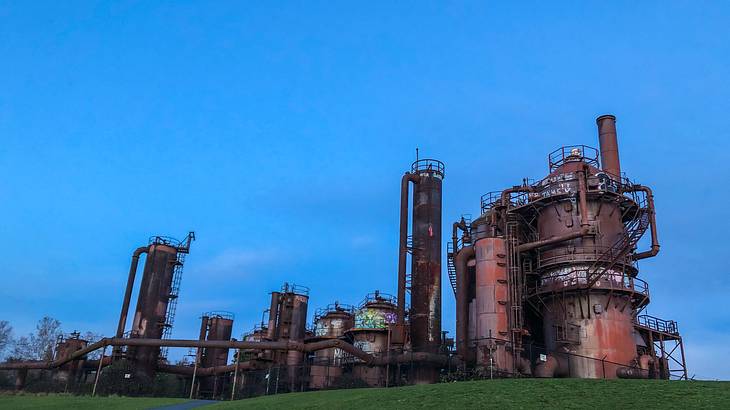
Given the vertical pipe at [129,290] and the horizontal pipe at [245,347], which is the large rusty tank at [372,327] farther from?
the vertical pipe at [129,290]

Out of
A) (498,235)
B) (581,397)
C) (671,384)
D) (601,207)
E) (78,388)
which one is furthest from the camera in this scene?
(78,388)

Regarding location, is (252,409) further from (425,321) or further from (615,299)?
(615,299)

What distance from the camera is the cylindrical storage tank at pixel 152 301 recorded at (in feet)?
159

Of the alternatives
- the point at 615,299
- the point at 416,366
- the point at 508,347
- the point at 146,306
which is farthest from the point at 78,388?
the point at 615,299

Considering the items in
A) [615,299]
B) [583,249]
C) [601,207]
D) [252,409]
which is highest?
[601,207]

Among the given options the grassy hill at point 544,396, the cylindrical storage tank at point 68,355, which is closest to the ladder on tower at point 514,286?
the grassy hill at point 544,396

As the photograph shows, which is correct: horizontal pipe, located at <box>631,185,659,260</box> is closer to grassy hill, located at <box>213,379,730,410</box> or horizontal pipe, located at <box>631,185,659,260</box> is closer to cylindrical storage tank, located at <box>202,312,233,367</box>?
grassy hill, located at <box>213,379,730,410</box>

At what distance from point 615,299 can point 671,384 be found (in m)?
14.5

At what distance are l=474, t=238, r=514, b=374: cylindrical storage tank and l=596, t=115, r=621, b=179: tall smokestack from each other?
10039mm

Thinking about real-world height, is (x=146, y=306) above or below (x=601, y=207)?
below

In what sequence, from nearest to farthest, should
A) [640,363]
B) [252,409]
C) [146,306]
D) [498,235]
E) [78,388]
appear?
[252,409]
[640,363]
[498,235]
[78,388]
[146,306]

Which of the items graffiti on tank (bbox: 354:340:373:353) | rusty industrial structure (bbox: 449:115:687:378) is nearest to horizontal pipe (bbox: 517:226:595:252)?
rusty industrial structure (bbox: 449:115:687:378)

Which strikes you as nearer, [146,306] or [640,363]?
[640,363]

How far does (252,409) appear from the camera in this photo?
25.1 metres
